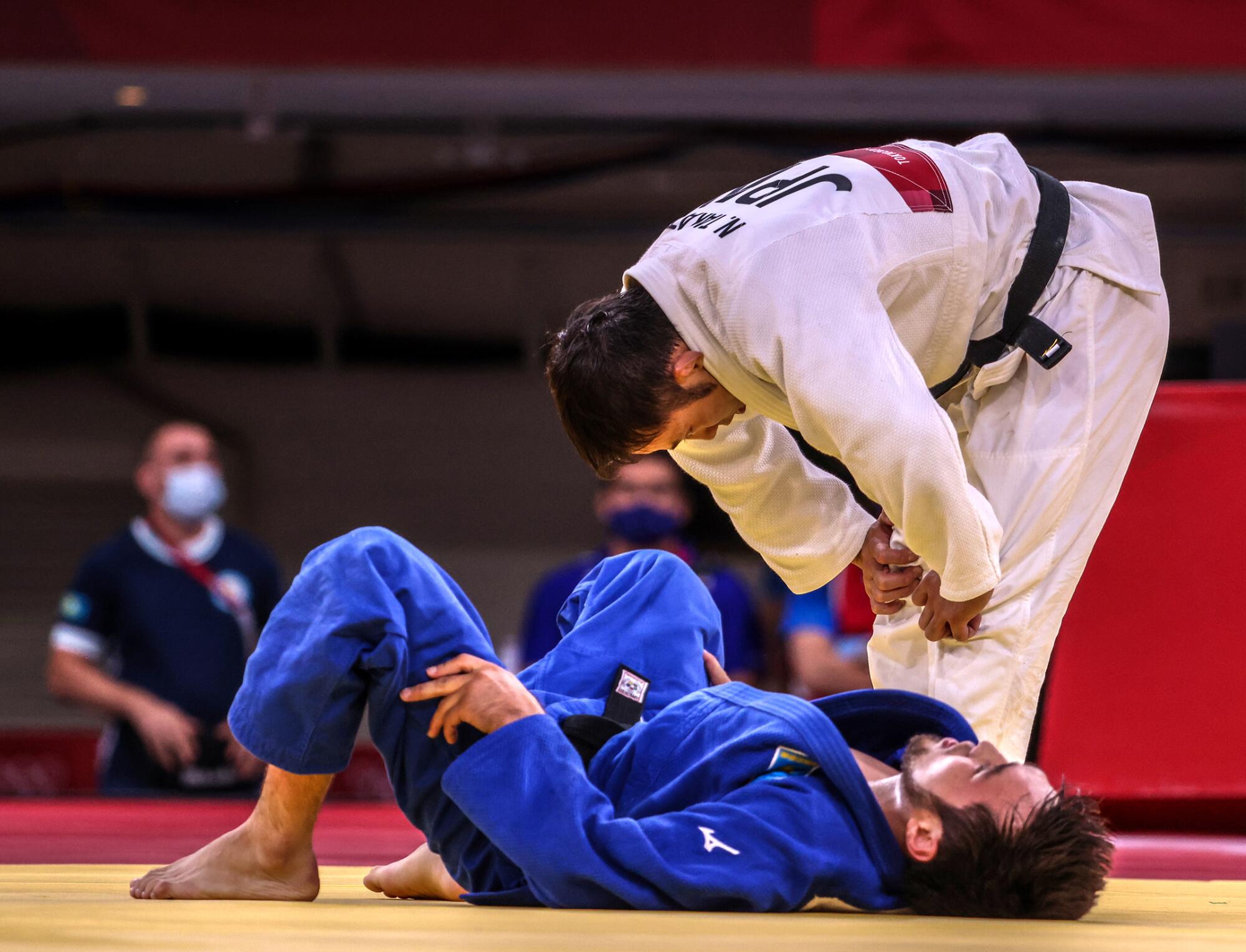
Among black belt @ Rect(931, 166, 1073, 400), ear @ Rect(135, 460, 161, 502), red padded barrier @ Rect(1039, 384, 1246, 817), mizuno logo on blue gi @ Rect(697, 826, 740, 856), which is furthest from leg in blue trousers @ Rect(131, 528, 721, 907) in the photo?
ear @ Rect(135, 460, 161, 502)

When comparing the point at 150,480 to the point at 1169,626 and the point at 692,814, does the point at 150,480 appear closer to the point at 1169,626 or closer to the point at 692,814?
the point at 1169,626

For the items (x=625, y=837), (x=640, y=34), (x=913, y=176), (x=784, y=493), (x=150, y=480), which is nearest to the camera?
(x=625, y=837)

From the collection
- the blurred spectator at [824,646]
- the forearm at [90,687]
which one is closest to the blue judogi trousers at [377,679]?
the forearm at [90,687]

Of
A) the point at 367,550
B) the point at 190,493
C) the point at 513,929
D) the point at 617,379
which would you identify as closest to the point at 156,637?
the point at 190,493

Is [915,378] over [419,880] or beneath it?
over

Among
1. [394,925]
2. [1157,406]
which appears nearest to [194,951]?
[394,925]

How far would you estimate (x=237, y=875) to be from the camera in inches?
59.6

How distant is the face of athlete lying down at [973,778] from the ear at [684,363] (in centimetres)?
57

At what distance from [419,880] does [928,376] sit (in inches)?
39.7

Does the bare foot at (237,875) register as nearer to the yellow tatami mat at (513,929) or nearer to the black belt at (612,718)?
the yellow tatami mat at (513,929)

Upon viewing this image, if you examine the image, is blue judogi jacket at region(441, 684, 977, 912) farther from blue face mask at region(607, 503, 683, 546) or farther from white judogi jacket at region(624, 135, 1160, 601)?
blue face mask at region(607, 503, 683, 546)

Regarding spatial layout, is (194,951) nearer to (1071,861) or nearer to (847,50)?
(1071,861)

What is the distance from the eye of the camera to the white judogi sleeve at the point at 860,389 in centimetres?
171

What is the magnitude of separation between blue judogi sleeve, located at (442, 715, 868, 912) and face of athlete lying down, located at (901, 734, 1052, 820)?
0.13 m
